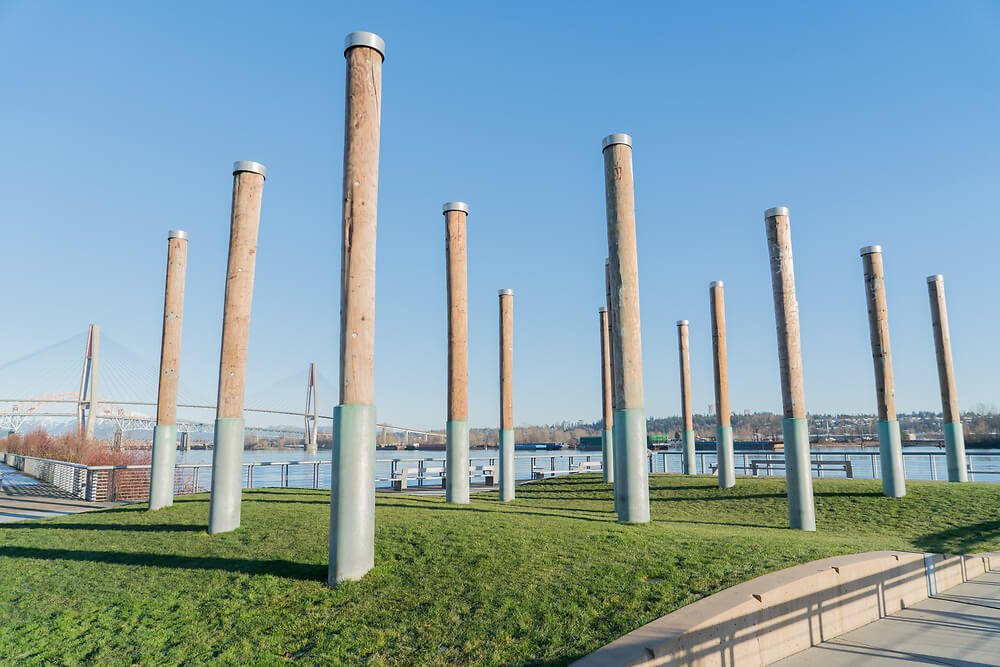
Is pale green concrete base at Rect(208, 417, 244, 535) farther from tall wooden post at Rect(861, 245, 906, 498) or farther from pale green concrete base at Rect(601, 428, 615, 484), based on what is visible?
tall wooden post at Rect(861, 245, 906, 498)

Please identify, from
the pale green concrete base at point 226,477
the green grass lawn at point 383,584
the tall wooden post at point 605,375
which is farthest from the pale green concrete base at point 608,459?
the pale green concrete base at point 226,477

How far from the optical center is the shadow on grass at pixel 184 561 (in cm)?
698

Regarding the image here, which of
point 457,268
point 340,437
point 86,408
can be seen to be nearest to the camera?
point 340,437

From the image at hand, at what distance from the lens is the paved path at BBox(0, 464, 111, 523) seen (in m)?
14.9

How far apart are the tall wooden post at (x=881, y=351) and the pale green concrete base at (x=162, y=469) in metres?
14.8

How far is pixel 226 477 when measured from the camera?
10062mm

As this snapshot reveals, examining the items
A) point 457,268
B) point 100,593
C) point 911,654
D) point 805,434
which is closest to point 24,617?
point 100,593

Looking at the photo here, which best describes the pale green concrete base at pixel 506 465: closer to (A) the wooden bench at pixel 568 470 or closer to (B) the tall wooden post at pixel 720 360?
(B) the tall wooden post at pixel 720 360

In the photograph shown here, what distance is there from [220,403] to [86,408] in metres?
55.0

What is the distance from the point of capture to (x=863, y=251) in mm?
14727

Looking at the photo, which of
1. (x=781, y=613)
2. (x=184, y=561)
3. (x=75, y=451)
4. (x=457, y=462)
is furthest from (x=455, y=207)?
(x=75, y=451)

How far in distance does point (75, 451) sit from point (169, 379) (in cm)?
2268

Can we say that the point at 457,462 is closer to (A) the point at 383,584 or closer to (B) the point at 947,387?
(A) the point at 383,584

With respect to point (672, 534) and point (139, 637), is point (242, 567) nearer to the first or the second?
point (139, 637)
